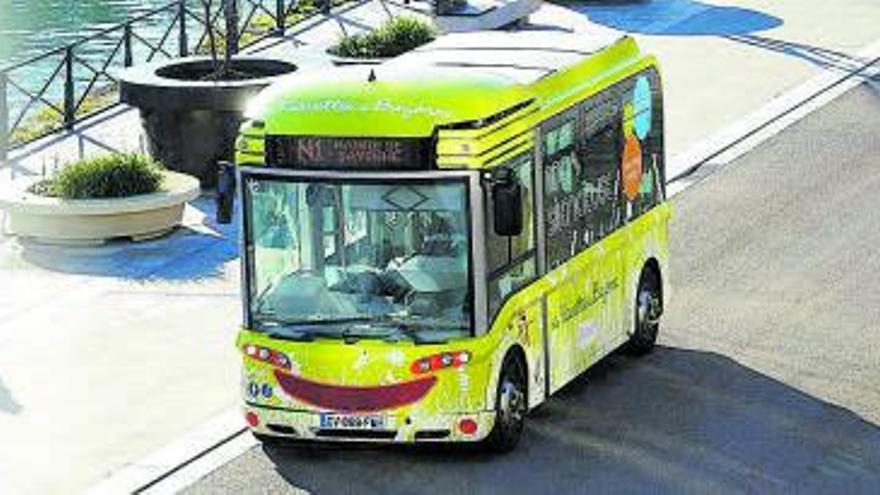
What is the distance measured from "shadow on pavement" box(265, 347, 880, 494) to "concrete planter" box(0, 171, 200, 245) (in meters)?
6.85

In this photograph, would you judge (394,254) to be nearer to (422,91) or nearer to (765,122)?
(422,91)

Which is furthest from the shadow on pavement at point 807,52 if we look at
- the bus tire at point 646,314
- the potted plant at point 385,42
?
the bus tire at point 646,314

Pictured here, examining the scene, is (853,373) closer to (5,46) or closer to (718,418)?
(718,418)

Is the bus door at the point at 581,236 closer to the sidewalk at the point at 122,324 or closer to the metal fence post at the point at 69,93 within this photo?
the sidewalk at the point at 122,324

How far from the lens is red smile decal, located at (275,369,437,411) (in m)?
18.1

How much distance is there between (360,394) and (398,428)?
0.36 m

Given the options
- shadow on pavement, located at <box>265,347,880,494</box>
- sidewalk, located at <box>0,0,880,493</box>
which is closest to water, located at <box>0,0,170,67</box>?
sidewalk, located at <box>0,0,880,493</box>

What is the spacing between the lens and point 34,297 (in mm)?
24016

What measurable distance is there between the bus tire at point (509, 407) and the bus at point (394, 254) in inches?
0.8

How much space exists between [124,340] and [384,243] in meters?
4.80

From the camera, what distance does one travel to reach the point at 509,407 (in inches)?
734

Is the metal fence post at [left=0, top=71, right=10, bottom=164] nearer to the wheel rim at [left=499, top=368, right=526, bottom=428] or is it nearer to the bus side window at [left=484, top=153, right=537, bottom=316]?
the bus side window at [left=484, top=153, right=537, bottom=316]

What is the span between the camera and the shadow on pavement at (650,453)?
→ 17953 mm

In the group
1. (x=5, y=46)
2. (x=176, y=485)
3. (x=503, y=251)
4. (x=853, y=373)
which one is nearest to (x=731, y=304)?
(x=853, y=373)
